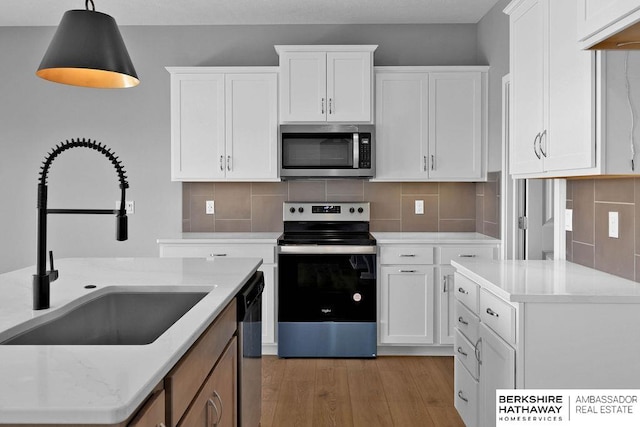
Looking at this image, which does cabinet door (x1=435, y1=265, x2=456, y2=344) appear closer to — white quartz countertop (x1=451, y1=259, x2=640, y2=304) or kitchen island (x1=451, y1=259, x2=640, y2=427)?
white quartz countertop (x1=451, y1=259, x2=640, y2=304)

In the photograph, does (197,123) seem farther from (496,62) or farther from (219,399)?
(219,399)

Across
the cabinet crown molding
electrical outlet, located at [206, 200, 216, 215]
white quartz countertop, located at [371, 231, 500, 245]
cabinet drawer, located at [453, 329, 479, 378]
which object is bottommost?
cabinet drawer, located at [453, 329, 479, 378]

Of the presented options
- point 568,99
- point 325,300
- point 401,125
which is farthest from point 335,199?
point 568,99

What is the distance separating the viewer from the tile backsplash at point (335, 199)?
442 centimetres

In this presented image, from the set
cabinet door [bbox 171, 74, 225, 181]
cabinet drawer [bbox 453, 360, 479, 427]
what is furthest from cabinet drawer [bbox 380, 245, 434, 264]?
cabinet door [bbox 171, 74, 225, 181]

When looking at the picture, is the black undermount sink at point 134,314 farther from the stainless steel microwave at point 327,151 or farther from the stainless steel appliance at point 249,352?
the stainless steel microwave at point 327,151

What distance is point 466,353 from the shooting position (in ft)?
8.45

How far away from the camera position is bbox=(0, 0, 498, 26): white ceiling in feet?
12.8

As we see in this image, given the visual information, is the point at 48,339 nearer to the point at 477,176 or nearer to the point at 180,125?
the point at 180,125

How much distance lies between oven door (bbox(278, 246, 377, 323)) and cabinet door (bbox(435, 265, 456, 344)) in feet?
1.60

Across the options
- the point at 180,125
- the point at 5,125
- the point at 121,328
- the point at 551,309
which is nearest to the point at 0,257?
the point at 5,125

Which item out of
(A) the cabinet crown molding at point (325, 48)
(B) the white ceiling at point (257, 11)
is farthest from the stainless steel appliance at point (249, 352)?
(B) the white ceiling at point (257, 11)

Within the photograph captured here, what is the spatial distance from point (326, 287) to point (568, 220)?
5.73 feet

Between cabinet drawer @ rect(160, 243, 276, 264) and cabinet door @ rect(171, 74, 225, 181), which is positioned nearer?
cabinet drawer @ rect(160, 243, 276, 264)
